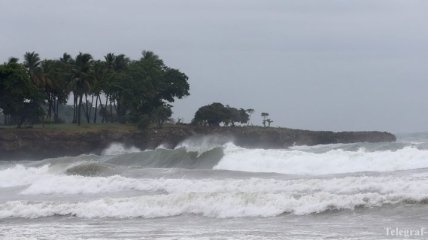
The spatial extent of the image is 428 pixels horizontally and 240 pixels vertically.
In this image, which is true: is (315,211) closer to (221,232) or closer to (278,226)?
(278,226)

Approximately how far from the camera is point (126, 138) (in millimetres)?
64250

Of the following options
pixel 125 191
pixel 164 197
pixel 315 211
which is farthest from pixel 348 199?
pixel 125 191

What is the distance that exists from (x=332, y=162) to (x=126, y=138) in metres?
35.6

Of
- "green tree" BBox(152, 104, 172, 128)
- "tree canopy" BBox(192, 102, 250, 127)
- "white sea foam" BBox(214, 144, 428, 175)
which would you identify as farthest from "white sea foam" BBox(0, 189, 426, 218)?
"tree canopy" BBox(192, 102, 250, 127)

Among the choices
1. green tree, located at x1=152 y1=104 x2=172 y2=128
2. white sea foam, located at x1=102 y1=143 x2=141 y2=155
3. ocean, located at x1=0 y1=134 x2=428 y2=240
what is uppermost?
green tree, located at x1=152 y1=104 x2=172 y2=128

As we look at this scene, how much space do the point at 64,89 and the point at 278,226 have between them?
57282 mm

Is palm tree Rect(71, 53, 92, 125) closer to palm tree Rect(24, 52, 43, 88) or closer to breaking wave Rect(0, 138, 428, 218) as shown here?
palm tree Rect(24, 52, 43, 88)

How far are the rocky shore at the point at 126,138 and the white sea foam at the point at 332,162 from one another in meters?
29.3

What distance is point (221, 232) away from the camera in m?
14.3

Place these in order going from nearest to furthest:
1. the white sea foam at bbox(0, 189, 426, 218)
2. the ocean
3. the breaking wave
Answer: the ocean < the white sea foam at bbox(0, 189, 426, 218) < the breaking wave

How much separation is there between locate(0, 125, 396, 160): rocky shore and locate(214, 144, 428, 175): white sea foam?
29307mm

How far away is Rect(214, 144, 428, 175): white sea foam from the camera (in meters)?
29.6

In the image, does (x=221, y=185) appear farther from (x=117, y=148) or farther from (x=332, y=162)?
(x=117, y=148)

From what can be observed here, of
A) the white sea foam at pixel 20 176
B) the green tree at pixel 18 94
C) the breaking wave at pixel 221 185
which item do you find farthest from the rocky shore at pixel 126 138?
the white sea foam at pixel 20 176
